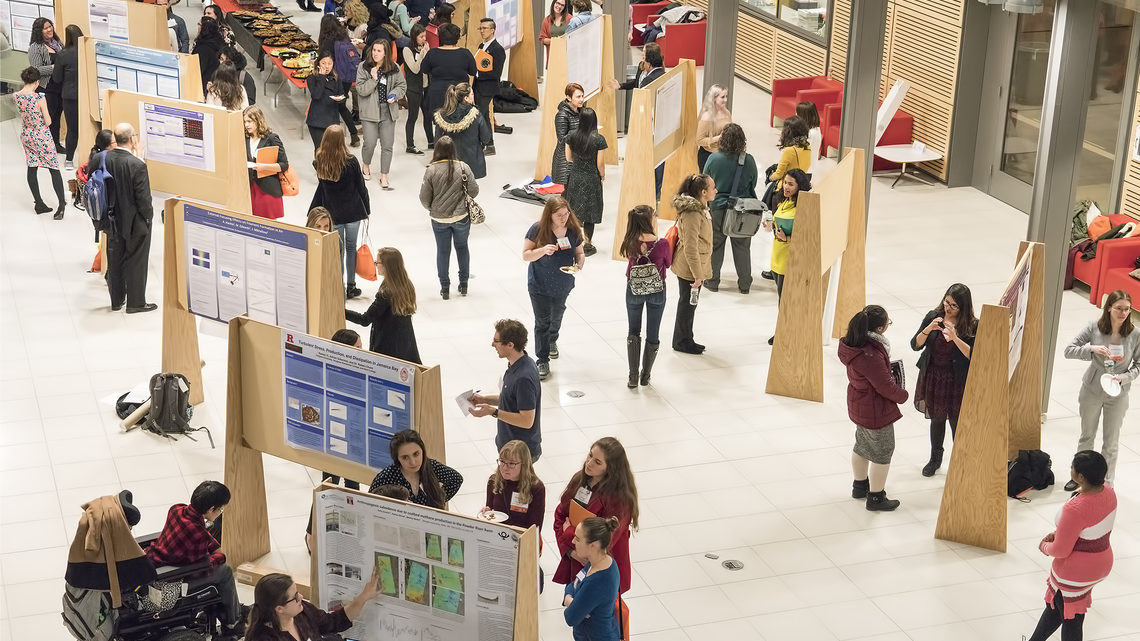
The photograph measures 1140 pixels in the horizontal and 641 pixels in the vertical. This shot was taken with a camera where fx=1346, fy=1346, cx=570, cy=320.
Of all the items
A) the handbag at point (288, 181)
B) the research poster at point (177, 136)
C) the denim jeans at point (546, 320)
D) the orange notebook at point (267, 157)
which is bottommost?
the denim jeans at point (546, 320)

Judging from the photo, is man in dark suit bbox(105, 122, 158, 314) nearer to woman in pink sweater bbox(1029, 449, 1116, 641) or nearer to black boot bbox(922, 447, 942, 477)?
black boot bbox(922, 447, 942, 477)

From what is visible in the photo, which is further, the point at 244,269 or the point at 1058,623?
the point at 244,269

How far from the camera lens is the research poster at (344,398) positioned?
6.61m

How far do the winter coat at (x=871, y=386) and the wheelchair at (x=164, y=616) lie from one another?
3762 millimetres

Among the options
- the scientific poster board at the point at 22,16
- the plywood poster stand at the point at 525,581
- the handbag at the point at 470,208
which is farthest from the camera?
the scientific poster board at the point at 22,16

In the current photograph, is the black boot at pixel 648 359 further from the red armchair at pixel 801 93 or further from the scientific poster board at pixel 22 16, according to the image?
the scientific poster board at pixel 22 16

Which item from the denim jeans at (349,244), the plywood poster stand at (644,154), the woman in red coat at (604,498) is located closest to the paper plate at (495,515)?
the woman in red coat at (604,498)

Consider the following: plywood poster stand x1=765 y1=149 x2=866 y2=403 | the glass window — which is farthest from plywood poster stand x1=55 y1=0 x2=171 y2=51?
plywood poster stand x1=765 y1=149 x2=866 y2=403

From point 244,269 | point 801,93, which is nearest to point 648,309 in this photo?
point 244,269

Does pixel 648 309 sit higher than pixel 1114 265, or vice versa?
pixel 648 309

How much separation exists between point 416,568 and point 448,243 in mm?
5761

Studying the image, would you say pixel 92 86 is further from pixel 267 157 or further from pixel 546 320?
pixel 546 320

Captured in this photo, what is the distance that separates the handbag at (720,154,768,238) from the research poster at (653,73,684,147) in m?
1.79

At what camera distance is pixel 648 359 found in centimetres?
997
